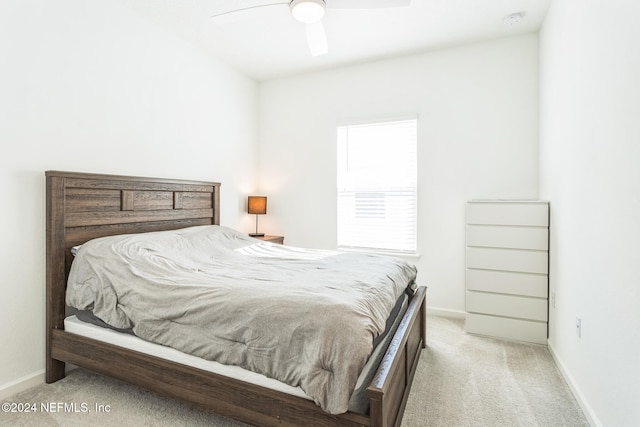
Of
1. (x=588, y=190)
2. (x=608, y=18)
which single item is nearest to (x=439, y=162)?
(x=588, y=190)

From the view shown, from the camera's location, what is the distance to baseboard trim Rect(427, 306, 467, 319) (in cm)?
338

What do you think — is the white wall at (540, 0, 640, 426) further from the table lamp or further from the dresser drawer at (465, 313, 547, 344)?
the table lamp

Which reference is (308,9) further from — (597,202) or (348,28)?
(597,202)

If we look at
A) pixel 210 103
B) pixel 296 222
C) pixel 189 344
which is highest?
pixel 210 103

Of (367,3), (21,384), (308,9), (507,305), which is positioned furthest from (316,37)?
(21,384)

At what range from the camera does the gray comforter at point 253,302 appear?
131 cm

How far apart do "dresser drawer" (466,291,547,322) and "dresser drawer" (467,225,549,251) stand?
44cm

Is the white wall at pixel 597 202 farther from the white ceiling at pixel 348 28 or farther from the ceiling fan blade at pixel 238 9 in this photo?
the ceiling fan blade at pixel 238 9

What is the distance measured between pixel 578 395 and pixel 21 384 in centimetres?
334

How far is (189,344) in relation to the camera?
1615mm

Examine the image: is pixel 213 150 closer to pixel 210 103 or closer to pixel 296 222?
pixel 210 103

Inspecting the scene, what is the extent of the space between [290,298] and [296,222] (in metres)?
2.69

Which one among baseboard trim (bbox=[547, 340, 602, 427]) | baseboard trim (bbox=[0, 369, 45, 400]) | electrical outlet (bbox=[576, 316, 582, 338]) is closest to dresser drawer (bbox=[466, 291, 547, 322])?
baseboard trim (bbox=[547, 340, 602, 427])

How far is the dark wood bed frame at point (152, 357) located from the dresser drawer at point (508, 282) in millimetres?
625
